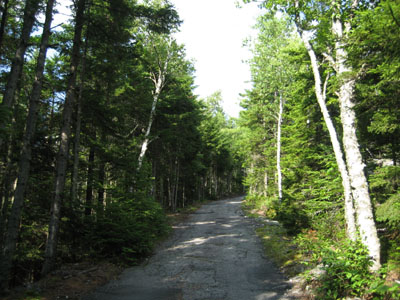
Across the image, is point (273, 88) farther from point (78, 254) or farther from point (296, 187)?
point (78, 254)

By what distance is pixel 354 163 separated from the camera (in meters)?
6.37

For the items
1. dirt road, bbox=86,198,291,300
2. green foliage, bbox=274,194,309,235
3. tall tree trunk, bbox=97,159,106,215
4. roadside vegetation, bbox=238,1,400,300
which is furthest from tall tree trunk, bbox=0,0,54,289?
green foliage, bbox=274,194,309,235

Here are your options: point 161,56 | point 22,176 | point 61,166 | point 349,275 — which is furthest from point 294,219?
point 161,56

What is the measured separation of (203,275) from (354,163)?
5272mm

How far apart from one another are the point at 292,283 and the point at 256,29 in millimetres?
18551

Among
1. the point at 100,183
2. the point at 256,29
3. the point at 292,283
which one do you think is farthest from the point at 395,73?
the point at 256,29

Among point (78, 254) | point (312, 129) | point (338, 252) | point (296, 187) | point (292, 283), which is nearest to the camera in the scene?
point (338, 252)

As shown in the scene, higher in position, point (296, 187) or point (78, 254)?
point (296, 187)

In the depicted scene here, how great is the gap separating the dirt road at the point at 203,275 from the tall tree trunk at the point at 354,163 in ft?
7.65

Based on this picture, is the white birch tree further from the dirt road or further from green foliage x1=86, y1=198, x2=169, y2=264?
the dirt road

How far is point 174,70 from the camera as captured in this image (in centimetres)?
1848

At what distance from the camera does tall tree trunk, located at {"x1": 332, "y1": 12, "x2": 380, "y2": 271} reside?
5.71 meters

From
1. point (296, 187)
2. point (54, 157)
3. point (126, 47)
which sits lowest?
point (296, 187)

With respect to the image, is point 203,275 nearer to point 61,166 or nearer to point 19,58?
point 61,166
